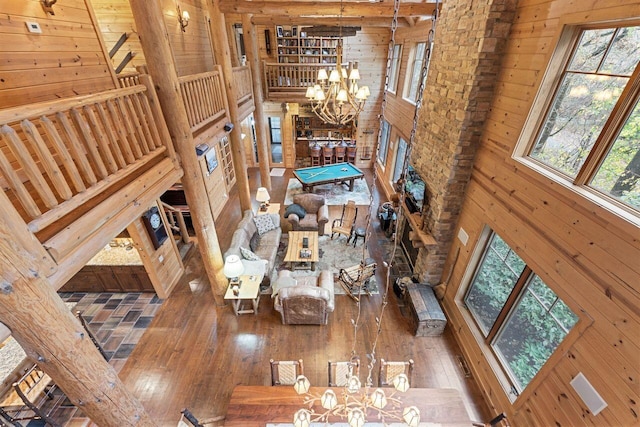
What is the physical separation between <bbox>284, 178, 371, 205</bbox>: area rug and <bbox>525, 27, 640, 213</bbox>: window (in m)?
6.34

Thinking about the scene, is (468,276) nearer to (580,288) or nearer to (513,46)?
(580,288)

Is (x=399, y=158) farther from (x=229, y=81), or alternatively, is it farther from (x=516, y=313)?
(x=516, y=313)

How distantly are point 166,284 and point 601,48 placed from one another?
7160mm

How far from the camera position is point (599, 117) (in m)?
2.54

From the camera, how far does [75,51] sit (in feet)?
12.0

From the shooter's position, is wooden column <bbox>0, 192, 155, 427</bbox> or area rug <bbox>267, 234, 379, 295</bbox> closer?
wooden column <bbox>0, 192, 155, 427</bbox>

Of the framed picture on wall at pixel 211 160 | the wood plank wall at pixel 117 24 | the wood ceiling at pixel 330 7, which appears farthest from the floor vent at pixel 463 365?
the wood plank wall at pixel 117 24

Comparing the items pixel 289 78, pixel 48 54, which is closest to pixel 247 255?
pixel 48 54

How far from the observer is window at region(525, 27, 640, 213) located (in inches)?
89.0

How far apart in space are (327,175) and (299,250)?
161 inches

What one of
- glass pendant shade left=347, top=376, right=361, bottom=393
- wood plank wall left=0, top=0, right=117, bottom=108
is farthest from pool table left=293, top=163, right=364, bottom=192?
glass pendant shade left=347, top=376, right=361, bottom=393

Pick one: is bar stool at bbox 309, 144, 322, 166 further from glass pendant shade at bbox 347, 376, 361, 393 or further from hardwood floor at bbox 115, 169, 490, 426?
glass pendant shade at bbox 347, 376, 361, 393

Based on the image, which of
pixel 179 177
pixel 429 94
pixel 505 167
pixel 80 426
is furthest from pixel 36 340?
pixel 429 94

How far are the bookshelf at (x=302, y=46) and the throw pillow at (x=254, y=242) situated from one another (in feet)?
23.7
